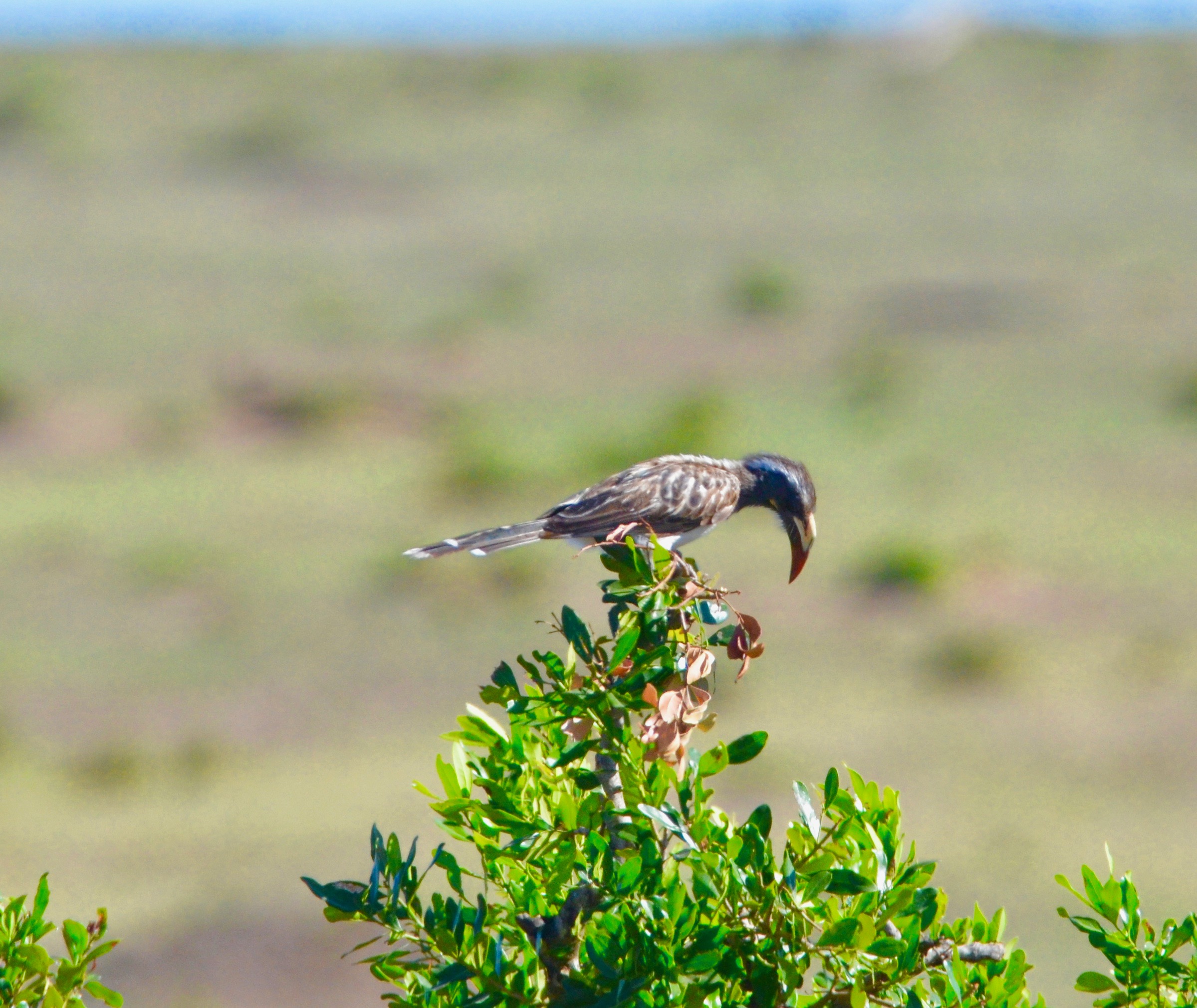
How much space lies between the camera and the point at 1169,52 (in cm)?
6631

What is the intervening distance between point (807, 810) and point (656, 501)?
9.93 feet

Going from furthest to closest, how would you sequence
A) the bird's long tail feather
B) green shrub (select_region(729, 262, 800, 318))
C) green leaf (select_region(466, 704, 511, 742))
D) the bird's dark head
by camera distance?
1. green shrub (select_region(729, 262, 800, 318))
2. the bird's dark head
3. the bird's long tail feather
4. green leaf (select_region(466, 704, 511, 742))

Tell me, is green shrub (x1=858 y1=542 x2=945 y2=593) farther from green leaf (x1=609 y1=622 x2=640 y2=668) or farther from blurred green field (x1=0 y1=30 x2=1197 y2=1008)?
green leaf (x1=609 y1=622 x2=640 y2=668)

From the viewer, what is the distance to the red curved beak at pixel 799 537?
22.4ft

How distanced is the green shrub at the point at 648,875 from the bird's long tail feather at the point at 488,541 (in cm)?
197

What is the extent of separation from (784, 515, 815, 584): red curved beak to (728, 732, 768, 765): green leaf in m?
2.87

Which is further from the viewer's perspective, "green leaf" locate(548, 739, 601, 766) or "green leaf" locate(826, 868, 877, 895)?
"green leaf" locate(548, 739, 601, 766)

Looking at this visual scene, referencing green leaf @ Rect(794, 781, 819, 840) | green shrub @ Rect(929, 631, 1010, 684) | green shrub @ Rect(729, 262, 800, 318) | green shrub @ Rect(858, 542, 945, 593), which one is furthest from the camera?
green shrub @ Rect(729, 262, 800, 318)

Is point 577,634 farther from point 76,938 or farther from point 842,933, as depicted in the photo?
point 76,938

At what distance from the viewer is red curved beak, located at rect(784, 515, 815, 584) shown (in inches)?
268

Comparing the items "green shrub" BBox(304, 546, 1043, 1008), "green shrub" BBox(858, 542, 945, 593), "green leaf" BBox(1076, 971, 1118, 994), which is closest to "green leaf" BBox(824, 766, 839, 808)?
"green shrub" BBox(304, 546, 1043, 1008)

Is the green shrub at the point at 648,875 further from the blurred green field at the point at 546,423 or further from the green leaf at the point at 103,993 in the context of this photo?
the blurred green field at the point at 546,423

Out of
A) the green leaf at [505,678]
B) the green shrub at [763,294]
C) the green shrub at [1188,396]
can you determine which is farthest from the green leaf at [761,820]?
the green shrub at [763,294]

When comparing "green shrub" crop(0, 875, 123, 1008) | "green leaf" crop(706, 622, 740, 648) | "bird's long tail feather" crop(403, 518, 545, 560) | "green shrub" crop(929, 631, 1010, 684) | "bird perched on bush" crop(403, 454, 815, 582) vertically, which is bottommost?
"green shrub" crop(0, 875, 123, 1008)
